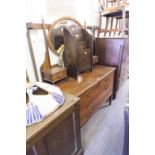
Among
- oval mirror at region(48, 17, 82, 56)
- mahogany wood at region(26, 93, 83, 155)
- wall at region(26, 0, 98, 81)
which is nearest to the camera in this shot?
mahogany wood at region(26, 93, 83, 155)

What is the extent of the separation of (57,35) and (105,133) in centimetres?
135

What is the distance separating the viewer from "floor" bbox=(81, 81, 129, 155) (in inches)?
60.5

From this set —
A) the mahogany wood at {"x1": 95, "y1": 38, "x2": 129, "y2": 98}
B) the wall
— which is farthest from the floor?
the wall

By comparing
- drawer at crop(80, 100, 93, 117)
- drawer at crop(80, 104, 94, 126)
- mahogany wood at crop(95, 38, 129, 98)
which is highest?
mahogany wood at crop(95, 38, 129, 98)

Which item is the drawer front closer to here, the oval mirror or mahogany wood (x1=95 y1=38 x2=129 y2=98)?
mahogany wood (x1=95 y1=38 x2=129 y2=98)

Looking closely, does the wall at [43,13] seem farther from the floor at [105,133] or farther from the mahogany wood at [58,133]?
the floor at [105,133]

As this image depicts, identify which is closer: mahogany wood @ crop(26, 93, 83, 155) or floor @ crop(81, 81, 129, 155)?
mahogany wood @ crop(26, 93, 83, 155)

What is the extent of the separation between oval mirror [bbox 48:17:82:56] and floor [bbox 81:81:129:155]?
1049 mm

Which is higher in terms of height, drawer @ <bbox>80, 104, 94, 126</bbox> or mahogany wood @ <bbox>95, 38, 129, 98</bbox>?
mahogany wood @ <bbox>95, 38, 129, 98</bbox>

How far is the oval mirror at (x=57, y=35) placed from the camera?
5.65ft
